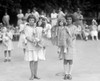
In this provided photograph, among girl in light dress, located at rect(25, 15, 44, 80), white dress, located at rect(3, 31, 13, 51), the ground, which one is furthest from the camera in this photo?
white dress, located at rect(3, 31, 13, 51)

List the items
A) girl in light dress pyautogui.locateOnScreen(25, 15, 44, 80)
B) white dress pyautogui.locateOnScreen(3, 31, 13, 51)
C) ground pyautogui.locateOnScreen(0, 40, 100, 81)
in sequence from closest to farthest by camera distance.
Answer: girl in light dress pyautogui.locateOnScreen(25, 15, 44, 80), ground pyautogui.locateOnScreen(0, 40, 100, 81), white dress pyautogui.locateOnScreen(3, 31, 13, 51)

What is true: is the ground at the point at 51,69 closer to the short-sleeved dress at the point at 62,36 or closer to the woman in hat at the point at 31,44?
the woman in hat at the point at 31,44

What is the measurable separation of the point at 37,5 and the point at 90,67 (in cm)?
1629

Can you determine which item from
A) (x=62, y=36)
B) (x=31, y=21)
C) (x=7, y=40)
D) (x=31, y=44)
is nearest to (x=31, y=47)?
(x=31, y=44)

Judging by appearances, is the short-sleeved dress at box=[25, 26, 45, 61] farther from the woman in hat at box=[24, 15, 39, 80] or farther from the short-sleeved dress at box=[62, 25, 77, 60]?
the short-sleeved dress at box=[62, 25, 77, 60]

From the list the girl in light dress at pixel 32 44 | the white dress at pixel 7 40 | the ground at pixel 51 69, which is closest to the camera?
the girl in light dress at pixel 32 44

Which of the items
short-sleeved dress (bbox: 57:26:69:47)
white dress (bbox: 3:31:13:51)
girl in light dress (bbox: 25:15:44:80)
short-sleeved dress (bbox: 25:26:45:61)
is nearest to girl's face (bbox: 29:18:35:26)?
girl in light dress (bbox: 25:15:44:80)

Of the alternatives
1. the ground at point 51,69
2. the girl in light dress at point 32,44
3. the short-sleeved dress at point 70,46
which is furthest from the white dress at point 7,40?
the short-sleeved dress at point 70,46

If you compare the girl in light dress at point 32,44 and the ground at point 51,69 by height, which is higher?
the girl in light dress at point 32,44

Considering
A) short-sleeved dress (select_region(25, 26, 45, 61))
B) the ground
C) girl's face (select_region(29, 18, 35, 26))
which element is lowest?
the ground

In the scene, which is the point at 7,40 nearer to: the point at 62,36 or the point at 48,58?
the point at 48,58

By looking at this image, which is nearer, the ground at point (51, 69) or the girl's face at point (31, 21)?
the girl's face at point (31, 21)

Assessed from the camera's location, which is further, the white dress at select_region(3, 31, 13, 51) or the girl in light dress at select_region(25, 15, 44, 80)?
the white dress at select_region(3, 31, 13, 51)

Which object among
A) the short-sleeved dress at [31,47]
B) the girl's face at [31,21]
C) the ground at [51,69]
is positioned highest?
the girl's face at [31,21]
